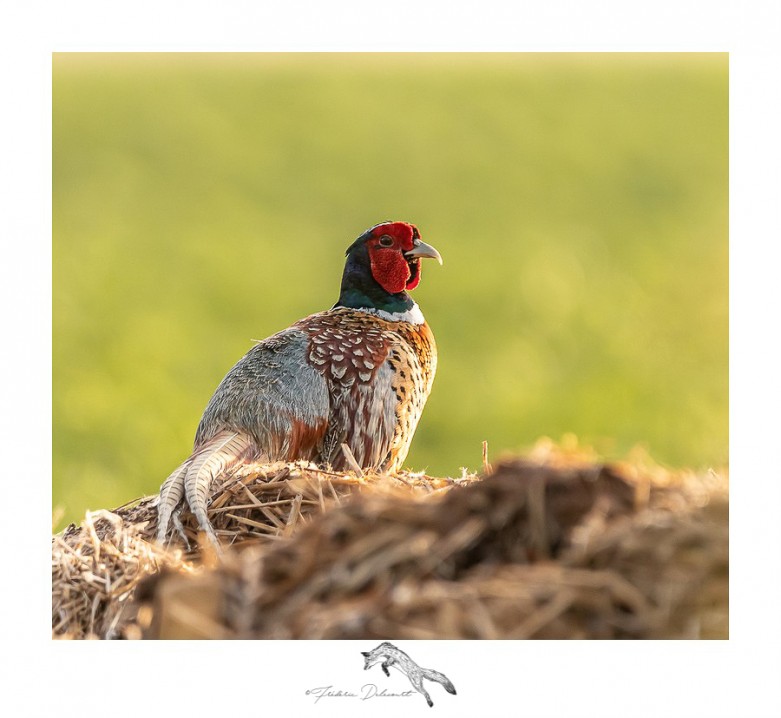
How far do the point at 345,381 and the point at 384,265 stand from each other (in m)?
1.02

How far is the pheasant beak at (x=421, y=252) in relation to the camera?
668 cm

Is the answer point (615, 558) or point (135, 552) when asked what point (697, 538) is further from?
point (135, 552)

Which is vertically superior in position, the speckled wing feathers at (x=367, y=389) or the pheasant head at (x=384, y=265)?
the pheasant head at (x=384, y=265)

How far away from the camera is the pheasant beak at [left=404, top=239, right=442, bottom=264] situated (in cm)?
668

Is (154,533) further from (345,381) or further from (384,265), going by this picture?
(384,265)

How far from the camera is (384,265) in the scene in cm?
671
